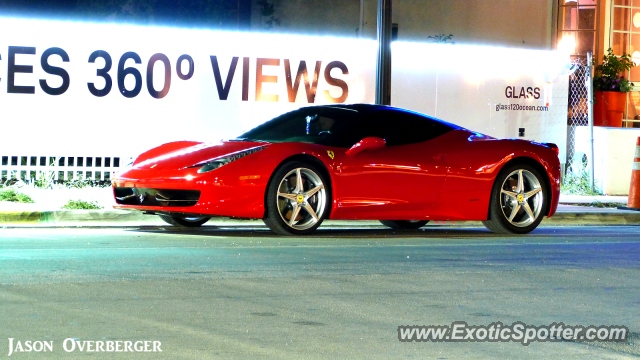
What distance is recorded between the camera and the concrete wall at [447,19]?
17938 millimetres

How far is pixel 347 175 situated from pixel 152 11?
37.7 ft

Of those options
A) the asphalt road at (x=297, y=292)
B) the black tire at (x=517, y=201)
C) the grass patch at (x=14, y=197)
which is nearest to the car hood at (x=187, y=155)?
the asphalt road at (x=297, y=292)

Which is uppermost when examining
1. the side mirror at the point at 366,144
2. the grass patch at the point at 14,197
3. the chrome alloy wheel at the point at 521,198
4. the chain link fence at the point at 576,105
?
the chain link fence at the point at 576,105

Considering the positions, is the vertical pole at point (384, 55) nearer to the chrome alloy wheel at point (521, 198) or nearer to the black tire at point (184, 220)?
the chrome alloy wheel at point (521, 198)

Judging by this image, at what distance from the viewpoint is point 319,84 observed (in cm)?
1508

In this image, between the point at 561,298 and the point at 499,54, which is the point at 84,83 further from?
the point at 561,298

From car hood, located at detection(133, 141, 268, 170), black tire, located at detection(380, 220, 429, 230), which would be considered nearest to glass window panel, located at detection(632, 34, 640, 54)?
black tire, located at detection(380, 220, 429, 230)

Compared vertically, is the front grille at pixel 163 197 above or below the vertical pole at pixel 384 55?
below

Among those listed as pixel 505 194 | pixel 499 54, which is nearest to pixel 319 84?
pixel 499 54

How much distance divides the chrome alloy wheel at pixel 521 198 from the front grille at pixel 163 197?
338 centimetres

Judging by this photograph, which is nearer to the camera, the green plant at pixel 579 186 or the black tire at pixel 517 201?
the black tire at pixel 517 201

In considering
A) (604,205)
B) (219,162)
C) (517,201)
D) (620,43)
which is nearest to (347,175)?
(219,162)

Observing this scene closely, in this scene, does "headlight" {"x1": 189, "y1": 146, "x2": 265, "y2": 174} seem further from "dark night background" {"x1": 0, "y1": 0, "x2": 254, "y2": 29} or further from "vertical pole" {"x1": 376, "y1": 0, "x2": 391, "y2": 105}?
"dark night background" {"x1": 0, "y1": 0, "x2": 254, "y2": 29}

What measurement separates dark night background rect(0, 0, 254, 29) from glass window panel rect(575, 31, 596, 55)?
6.52 metres
